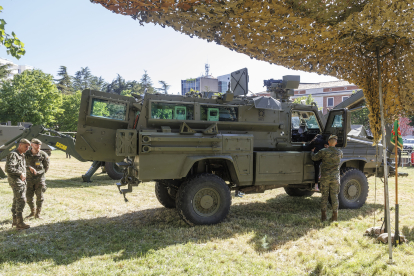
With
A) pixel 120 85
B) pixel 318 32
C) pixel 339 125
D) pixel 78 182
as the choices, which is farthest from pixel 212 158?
pixel 120 85

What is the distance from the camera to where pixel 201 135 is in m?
5.71

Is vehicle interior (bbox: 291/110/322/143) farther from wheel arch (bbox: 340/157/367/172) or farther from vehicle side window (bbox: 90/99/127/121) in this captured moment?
vehicle side window (bbox: 90/99/127/121)

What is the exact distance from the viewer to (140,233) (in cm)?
538

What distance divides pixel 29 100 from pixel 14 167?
30.1m

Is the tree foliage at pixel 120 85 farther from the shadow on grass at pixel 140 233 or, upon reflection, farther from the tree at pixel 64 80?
the shadow on grass at pixel 140 233

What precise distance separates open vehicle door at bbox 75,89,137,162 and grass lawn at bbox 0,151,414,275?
4.62ft

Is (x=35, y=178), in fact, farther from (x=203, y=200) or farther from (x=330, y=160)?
(x=330, y=160)

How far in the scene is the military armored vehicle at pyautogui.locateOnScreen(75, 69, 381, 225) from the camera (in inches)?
217

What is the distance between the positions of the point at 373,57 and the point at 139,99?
422 centimetres

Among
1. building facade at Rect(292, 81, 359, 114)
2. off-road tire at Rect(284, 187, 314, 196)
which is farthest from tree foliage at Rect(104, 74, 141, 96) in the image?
off-road tire at Rect(284, 187, 314, 196)

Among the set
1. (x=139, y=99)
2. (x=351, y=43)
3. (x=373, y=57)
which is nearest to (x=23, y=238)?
(x=139, y=99)

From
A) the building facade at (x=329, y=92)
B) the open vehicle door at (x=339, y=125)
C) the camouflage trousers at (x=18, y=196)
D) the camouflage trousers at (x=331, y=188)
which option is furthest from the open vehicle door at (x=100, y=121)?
the building facade at (x=329, y=92)

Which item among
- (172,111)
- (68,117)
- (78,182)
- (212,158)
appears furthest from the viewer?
(68,117)

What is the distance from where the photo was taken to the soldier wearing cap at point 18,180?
564 centimetres
